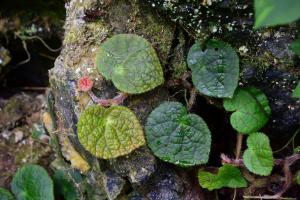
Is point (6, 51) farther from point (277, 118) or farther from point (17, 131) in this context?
point (277, 118)

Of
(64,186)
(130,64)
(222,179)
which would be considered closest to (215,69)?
(130,64)

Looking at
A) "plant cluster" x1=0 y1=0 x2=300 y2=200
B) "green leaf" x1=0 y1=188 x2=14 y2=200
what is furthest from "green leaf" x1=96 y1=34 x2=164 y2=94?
"green leaf" x1=0 y1=188 x2=14 y2=200

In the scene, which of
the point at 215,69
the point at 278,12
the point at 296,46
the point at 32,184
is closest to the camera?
the point at 278,12

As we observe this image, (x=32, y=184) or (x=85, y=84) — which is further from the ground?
(x=85, y=84)

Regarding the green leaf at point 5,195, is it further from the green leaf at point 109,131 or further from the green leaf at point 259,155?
the green leaf at point 259,155

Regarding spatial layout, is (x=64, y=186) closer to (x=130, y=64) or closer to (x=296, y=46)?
(x=130, y=64)
